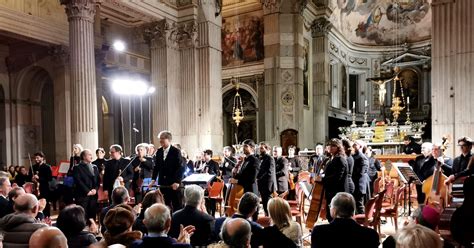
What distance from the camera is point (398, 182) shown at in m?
11.0

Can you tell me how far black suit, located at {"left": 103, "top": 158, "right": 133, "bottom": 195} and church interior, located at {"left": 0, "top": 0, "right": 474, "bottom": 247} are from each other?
11.7ft

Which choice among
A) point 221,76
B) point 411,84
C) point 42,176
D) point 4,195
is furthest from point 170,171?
point 411,84

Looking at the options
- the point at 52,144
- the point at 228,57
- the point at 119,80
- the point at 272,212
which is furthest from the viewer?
the point at 228,57

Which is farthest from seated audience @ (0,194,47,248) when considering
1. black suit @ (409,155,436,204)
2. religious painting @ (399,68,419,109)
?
religious painting @ (399,68,419,109)

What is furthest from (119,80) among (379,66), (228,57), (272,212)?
(379,66)

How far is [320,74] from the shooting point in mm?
21500

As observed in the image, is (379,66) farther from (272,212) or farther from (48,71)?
(272,212)

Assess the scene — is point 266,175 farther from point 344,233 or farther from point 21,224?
point 21,224

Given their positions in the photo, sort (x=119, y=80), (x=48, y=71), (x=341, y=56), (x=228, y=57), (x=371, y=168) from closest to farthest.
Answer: (x=371, y=168) → (x=48, y=71) → (x=119, y=80) → (x=228, y=57) → (x=341, y=56)

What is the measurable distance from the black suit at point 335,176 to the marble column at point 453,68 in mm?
6248

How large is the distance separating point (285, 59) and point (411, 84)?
12825mm

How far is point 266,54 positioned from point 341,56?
827 cm

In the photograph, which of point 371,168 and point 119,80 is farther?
point 119,80

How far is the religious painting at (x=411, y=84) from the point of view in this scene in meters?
27.1
